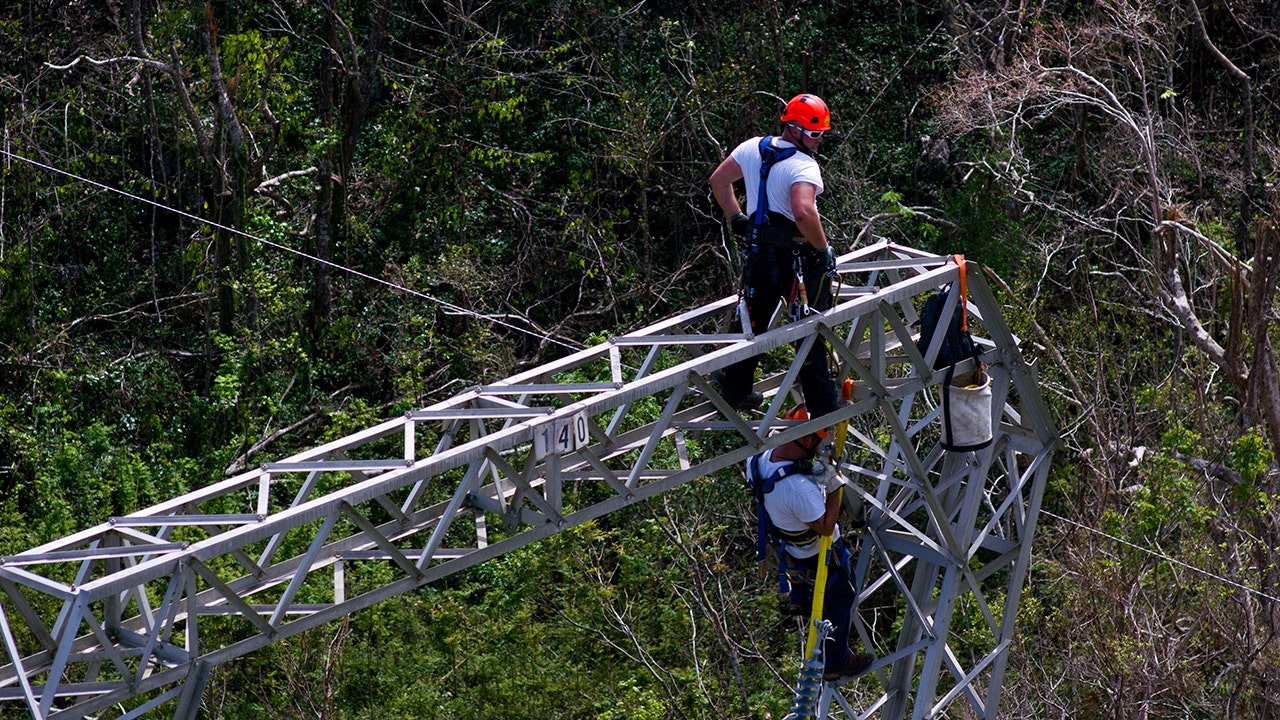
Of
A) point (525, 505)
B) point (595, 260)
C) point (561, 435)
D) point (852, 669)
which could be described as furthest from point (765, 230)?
point (595, 260)

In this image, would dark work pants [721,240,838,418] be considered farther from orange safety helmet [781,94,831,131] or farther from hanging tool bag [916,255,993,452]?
hanging tool bag [916,255,993,452]

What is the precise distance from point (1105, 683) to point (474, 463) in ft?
24.5

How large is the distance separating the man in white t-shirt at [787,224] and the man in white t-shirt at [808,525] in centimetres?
36

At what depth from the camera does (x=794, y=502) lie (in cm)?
895

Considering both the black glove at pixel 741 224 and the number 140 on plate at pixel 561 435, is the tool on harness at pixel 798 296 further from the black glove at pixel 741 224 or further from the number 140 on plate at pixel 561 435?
the number 140 on plate at pixel 561 435

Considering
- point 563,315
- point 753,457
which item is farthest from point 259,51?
point 753,457

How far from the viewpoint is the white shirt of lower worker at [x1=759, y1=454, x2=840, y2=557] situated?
8891 mm

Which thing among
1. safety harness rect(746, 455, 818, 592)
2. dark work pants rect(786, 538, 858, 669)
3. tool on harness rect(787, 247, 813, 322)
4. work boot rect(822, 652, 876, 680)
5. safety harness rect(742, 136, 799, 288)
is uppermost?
safety harness rect(742, 136, 799, 288)

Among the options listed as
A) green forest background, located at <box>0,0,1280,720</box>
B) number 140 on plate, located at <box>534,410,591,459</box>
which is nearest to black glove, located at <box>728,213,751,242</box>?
number 140 on plate, located at <box>534,410,591,459</box>

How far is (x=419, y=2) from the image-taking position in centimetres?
2052

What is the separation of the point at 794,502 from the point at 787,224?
167cm

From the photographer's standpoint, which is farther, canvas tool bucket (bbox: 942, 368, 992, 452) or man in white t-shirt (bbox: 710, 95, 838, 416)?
canvas tool bucket (bbox: 942, 368, 992, 452)

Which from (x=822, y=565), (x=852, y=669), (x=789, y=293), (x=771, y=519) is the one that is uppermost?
(x=789, y=293)

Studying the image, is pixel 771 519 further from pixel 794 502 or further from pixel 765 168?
pixel 765 168
